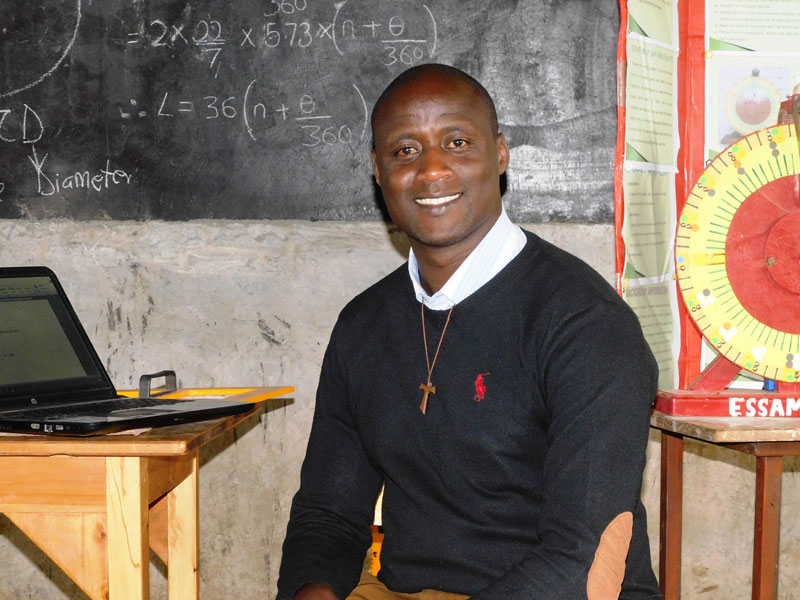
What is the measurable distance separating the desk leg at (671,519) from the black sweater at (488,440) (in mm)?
558

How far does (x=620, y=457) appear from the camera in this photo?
1.21m

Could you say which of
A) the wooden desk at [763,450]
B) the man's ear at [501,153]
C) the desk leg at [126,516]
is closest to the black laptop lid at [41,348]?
the desk leg at [126,516]

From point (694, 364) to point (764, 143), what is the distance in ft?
1.51

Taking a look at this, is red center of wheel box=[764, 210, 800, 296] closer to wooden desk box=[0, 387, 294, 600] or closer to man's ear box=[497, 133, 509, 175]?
man's ear box=[497, 133, 509, 175]

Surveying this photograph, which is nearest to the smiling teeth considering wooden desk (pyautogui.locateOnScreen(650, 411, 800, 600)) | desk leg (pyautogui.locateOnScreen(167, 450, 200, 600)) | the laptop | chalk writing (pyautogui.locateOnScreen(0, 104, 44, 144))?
the laptop

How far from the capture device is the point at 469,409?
1374mm

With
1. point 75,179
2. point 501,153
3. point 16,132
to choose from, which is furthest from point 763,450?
point 16,132

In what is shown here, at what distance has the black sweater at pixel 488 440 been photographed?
1209 millimetres

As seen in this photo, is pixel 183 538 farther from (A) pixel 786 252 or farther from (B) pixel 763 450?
(A) pixel 786 252

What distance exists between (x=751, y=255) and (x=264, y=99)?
1.30 m

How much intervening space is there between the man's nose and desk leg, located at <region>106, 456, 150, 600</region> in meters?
0.64

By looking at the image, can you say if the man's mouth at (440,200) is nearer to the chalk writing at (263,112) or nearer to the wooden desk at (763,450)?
the wooden desk at (763,450)

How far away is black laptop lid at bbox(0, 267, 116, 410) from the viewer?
1644 mm

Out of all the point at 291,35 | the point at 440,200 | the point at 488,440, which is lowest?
the point at 488,440
